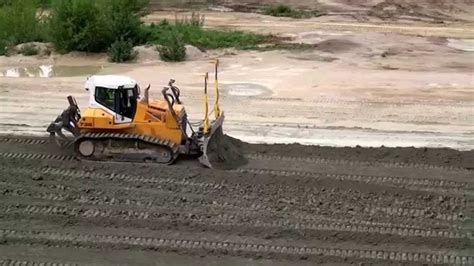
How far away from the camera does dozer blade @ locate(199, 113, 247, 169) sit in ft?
49.4

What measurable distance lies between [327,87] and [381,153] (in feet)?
19.7

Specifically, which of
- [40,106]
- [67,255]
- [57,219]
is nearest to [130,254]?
[67,255]

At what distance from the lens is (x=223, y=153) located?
15539mm

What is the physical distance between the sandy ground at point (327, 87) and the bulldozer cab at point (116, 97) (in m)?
3.10

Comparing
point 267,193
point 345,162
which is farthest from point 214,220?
point 345,162

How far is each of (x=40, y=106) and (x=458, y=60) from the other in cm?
1221

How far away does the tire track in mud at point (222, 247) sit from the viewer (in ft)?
38.6

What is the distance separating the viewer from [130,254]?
11812 mm

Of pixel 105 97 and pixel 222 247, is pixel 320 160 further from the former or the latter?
pixel 222 247

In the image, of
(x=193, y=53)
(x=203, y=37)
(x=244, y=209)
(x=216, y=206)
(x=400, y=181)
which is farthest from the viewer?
(x=203, y=37)

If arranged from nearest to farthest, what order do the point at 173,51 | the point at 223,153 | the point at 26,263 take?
the point at 26,263, the point at 223,153, the point at 173,51

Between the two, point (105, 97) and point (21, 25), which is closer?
point (105, 97)

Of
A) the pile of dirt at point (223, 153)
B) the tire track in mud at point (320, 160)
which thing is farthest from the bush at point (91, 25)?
the pile of dirt at point (223, 153)

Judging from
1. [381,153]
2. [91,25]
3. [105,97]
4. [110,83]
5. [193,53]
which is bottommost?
[193,53]
